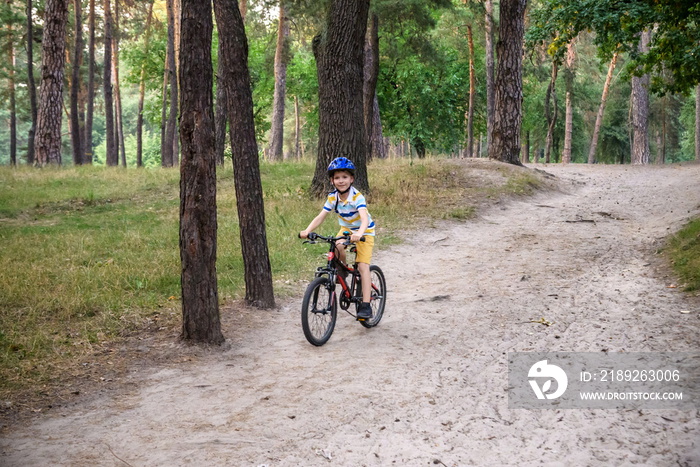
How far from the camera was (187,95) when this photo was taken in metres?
6.41

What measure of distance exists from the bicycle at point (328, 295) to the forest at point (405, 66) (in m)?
6.82

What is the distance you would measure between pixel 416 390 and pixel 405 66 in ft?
96.1

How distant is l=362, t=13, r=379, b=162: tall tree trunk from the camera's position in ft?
68.2

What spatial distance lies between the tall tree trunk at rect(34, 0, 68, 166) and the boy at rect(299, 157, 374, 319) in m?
17.0

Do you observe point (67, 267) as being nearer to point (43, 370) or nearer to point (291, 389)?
point (43, 370)

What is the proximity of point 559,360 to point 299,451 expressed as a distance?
9.29ft

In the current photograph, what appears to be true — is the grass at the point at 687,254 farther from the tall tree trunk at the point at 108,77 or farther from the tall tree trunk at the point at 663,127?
the tall tree trunk at the point at 663,127

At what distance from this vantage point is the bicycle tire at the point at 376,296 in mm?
7438

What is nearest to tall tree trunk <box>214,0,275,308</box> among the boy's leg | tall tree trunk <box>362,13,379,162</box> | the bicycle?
the bicycle

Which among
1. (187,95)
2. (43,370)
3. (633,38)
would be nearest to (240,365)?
(43,370)

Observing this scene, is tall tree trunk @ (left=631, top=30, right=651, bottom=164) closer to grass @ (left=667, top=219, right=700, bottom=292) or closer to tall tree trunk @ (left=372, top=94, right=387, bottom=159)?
tall tree trunk @ (left=372, top=94, right=387, bottom=159)

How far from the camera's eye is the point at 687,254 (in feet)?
30.0

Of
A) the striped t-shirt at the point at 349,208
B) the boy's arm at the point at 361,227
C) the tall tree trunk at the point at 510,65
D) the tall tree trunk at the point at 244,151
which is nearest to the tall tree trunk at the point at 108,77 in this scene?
the tall tree trunk at the point at 510,65

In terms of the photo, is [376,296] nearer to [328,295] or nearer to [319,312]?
[328,295]
